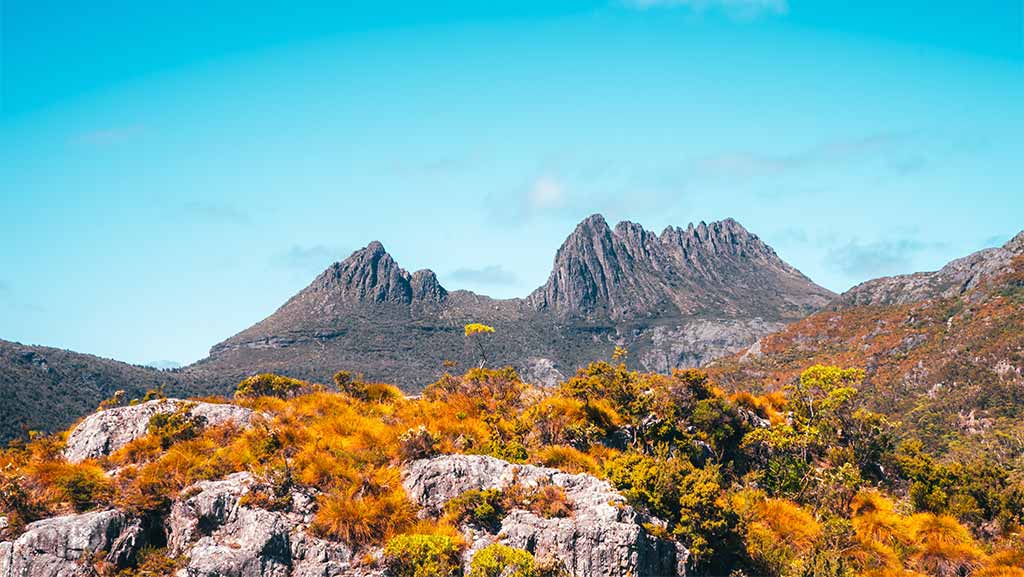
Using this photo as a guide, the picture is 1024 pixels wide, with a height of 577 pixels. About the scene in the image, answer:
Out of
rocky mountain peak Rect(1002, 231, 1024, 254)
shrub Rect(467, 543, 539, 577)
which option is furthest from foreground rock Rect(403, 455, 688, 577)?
rocky mountain peak Rect(1002, 231, 1024, 254)

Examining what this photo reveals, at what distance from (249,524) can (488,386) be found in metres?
12.5

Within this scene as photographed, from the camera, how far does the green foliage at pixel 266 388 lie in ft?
81.5

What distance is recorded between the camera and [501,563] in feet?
47.4

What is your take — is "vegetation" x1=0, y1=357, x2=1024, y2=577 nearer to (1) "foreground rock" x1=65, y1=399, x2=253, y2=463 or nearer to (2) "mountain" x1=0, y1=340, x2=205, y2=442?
(1) "foreground rock" x1=65, y1=399, x2=253, y2=463

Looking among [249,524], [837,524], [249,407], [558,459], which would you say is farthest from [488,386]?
[837,524]

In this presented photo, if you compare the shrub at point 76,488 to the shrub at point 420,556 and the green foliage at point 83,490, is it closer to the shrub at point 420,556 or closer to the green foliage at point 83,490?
the green foliage at point 83,490

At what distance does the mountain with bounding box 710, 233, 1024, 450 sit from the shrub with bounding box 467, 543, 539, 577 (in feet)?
166

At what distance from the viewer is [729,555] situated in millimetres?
17672

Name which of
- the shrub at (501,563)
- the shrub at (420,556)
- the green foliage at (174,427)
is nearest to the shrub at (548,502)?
the shrub at (501,563)

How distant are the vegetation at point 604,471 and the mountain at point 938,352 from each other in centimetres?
3437

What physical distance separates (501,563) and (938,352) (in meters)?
124

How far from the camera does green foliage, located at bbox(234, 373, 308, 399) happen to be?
2483cm

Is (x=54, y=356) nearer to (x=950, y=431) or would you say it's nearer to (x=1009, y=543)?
(x=1009, y=543)

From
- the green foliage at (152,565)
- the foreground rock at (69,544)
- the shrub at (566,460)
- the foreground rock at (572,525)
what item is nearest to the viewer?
the foreground rock at (69,544)
